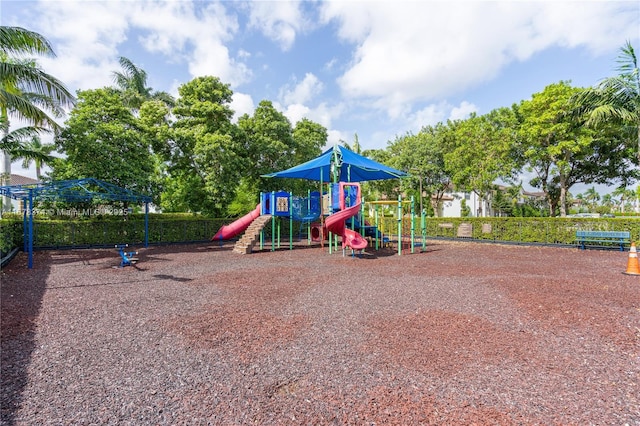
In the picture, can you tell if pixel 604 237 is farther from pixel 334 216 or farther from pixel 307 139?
pixel 307 139

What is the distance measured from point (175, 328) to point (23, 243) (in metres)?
13.9

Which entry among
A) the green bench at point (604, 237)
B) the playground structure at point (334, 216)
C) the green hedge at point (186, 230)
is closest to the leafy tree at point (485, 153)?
the green hedge at point (186, 230)

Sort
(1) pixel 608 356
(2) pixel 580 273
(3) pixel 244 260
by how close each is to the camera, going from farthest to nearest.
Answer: (3) pixel 244 260 → (2) pixel 580 273 → (1) pixel 608 356

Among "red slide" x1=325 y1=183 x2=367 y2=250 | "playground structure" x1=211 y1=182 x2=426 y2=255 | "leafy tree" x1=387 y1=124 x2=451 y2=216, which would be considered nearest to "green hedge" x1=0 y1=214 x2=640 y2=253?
"playground structure" x1=211 y1=182 x2=426 y2=255

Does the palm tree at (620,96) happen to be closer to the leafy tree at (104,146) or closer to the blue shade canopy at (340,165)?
the blue shade canopy at (340,165)

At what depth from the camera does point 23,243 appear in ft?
46.1

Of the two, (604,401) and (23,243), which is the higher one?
(23,243)

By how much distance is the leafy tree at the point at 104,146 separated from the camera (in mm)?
14344

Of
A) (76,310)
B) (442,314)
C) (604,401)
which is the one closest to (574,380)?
(604,401)

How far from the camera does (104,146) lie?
14.6 metres

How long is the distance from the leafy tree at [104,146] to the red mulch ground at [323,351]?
7899mm

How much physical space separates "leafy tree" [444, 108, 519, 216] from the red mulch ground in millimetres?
16478

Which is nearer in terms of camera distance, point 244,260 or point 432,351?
point 432,351

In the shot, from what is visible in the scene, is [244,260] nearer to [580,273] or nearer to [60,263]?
[60,263]
